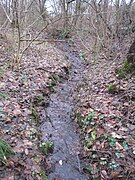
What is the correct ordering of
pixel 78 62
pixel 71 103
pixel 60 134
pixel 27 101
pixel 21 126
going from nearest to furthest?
pixel 21 126, pixel 60 134, pixel 27 101, pixel 71 103, pixel 78 62

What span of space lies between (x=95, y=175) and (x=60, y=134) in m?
1.39

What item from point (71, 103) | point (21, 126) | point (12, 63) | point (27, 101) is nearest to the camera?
point (21, 126)

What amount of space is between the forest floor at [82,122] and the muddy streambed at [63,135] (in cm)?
12

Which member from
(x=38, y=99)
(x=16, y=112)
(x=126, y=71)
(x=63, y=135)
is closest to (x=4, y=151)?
(x=16, y=112)

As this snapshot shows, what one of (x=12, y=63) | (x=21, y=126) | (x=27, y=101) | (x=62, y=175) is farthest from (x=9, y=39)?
(x=62, y=175)

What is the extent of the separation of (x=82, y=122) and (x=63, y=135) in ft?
1.94

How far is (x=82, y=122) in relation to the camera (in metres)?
4.75

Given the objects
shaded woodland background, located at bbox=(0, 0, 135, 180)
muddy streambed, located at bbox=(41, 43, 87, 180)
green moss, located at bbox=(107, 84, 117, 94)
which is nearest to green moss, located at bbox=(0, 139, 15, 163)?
shaded woodland background, located at bbox=(0, 0, 135, 180)

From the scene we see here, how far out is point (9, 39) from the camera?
7.82 meters

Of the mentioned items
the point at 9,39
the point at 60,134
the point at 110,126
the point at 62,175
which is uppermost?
the point at 9,39

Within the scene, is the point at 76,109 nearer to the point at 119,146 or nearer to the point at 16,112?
the point at 16,112

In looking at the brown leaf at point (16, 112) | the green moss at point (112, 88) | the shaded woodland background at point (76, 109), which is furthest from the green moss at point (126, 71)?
the brown leaf at point (16, 112)

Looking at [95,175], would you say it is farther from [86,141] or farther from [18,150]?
[18,150]

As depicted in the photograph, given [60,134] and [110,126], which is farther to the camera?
[60,134]
